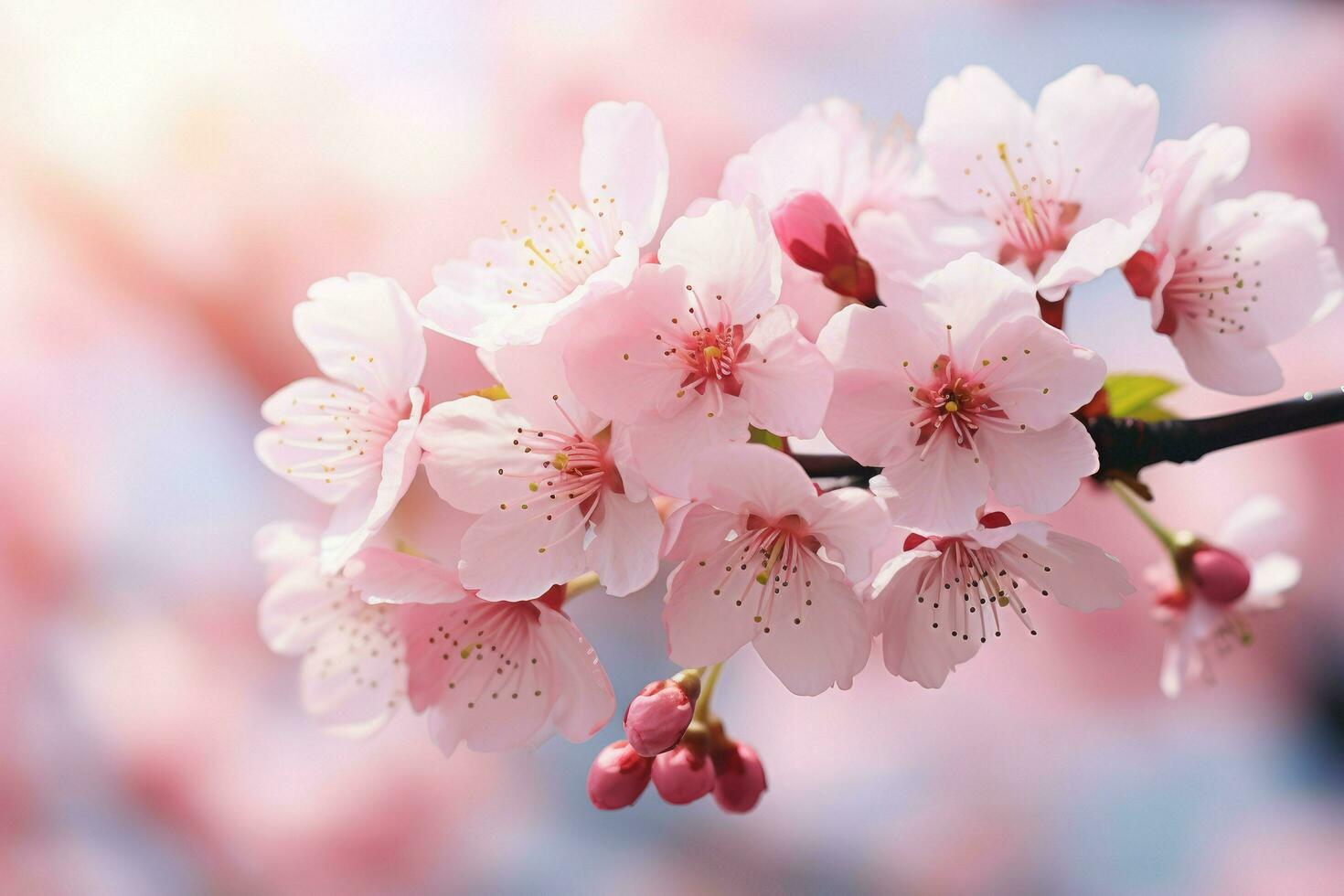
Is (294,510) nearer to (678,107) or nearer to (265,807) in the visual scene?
(265,807)

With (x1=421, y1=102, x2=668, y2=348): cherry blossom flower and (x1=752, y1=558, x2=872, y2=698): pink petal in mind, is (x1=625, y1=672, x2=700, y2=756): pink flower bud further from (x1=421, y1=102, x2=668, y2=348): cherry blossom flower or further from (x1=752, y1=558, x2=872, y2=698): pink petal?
(x1=421, y1=102, x2=668, y2=348): cherry blossom flower

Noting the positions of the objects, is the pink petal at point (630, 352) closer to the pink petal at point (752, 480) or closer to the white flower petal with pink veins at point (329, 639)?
the pink petal at point (752, 480)

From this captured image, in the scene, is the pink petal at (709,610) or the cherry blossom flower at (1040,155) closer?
the pink petal at (709,610)

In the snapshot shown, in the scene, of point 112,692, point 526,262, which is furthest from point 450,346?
point 526,262

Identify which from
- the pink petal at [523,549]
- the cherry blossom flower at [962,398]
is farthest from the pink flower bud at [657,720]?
the cherry blossom flower at [962,398]

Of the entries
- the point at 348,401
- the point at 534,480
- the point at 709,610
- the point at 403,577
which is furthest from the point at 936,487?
the point at 348,401

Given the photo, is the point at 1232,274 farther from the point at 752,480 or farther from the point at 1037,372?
the point at 752,480

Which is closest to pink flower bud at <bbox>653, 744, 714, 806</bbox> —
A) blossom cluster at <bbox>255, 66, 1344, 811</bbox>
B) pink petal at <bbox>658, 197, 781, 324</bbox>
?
blossom cluster at <bbox>255, 66, 1344, 811</bbox>
